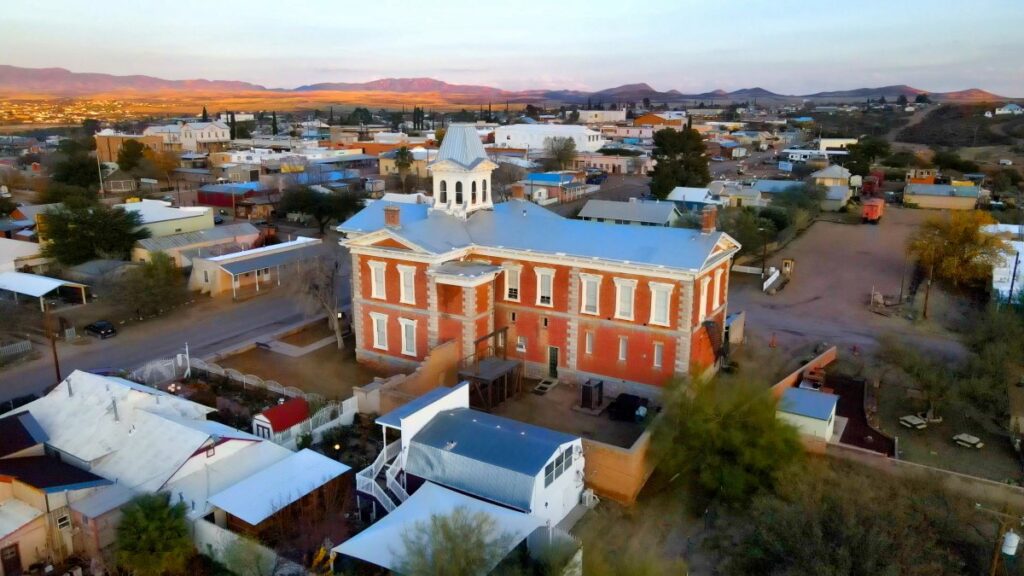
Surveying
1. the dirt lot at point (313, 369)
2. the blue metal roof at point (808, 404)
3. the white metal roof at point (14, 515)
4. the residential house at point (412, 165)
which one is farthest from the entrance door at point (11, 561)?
the residential house at point (412, 165)

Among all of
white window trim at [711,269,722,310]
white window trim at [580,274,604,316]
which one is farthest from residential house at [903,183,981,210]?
white window trim at [580,274,604,316]

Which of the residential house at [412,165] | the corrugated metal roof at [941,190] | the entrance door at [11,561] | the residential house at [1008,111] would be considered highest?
the residential house at [1008,111]

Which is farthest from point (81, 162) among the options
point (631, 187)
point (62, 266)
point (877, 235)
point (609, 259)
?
point (877, 235)

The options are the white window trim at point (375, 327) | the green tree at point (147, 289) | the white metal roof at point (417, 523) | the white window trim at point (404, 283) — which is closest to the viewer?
the white metal roof at point (417, 523)

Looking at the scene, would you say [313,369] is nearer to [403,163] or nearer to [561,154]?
[403,163]

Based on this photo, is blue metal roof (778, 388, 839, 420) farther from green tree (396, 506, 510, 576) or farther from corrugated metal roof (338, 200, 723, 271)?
green tree (396, 506, 510, 576)

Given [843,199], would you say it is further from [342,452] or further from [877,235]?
[342,452]

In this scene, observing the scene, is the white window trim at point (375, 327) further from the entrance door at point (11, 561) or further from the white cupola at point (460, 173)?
the entrance door at point (11, 561)
